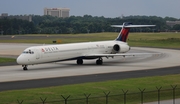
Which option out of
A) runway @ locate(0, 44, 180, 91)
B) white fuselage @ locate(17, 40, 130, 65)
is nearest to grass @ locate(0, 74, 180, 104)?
runway @ locate(0, 44, 180, 91)

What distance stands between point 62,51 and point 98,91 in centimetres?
2074

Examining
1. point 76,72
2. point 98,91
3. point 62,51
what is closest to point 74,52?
point 62,51

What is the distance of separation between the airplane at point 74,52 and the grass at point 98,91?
1404 cm

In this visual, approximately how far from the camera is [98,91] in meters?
39.4

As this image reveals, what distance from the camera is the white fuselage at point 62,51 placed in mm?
55688

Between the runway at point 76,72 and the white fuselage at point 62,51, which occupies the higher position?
the white fuselage at point 62,51

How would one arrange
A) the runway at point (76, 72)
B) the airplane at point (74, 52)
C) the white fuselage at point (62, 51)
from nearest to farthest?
1. the runway at point (76, 72)
2. the white fuselage at point (62, 51)
3. the airplane at point (74, 52)

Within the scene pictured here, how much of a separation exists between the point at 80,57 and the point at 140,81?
18.5 meters

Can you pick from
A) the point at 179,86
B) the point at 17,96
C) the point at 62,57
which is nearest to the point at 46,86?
the point at 17,96

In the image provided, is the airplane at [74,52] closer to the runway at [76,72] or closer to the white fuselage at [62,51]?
the white fuselage at [62,51]

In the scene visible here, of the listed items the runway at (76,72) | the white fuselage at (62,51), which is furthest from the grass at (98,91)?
the white fuselage at (62,51)

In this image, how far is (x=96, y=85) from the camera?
42562mm

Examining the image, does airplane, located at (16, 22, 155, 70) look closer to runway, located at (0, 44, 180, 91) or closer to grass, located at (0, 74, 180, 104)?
runway, located at (0, 44, 180, 91)

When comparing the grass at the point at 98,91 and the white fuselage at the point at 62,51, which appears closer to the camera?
the grass at the point at 98,91
